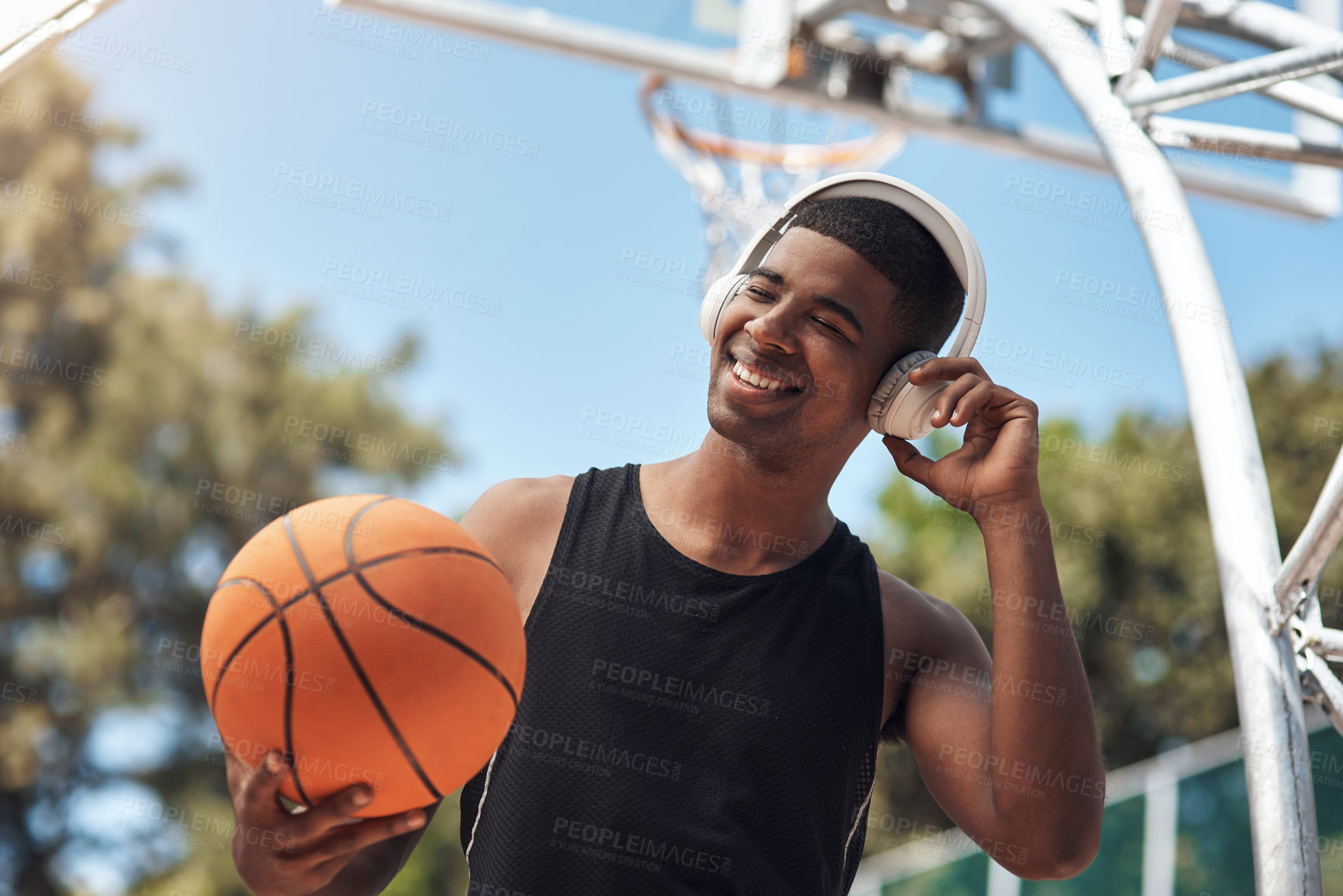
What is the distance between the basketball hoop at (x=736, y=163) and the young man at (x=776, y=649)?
8.20m

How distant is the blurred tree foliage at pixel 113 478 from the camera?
56.4ft

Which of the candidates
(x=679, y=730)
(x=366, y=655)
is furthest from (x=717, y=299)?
(x=366, y=655)

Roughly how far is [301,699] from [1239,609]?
2.91m

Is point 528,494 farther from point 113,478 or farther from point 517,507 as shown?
point 113,478

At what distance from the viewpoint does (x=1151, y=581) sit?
64.1 feet

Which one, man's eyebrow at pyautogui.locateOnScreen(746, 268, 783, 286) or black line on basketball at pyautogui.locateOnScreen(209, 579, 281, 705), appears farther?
man's eyebrow at pyautogui.locateOnScreen(746, 268, 783, 286)

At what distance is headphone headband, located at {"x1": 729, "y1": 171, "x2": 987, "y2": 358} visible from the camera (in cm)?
268

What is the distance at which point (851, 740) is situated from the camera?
246 centimetres

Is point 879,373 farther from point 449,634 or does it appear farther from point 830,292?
point 449,634

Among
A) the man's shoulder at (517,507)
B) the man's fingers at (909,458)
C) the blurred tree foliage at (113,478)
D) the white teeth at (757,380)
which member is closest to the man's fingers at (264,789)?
the man's shoulder at (517,507)

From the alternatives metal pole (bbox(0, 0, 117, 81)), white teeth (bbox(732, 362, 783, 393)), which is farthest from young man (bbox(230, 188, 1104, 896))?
metal pole (bbox(0, 0, 117, 81))

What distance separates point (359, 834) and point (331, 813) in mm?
114

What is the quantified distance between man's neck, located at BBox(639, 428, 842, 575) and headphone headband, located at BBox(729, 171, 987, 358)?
0.45m

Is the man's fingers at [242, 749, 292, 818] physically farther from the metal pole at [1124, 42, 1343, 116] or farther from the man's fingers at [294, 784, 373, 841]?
the metal pole at [1124, 42, 1343, 116]
